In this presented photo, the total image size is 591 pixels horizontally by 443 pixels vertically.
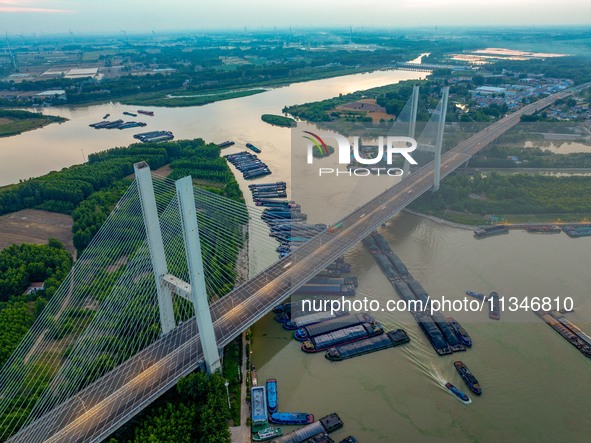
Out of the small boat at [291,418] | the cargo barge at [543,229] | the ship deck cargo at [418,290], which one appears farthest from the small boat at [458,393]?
the cargo barge at [543,229]

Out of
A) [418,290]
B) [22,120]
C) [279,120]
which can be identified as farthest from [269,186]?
[22,120]

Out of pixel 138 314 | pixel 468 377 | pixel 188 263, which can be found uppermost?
pixel 188 263

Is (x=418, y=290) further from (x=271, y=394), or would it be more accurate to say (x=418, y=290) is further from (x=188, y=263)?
(x=188, y=263)

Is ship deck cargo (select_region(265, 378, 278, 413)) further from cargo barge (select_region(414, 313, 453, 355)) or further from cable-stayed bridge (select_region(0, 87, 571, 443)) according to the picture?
cargo barge (select_region(414, 313, 453, 355))

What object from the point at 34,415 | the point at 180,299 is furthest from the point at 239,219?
the point at 34,415

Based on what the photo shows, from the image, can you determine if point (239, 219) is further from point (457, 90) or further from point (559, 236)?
point (457, 90)

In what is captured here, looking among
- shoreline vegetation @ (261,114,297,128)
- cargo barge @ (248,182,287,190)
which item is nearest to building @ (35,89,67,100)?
shoreline vegetation @ (261,114,297,128)

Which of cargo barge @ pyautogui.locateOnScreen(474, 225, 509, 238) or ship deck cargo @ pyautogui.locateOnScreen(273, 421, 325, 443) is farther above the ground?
cargo barge @ pyautogui.locateOnScreen(474, 225, 509, 238)
